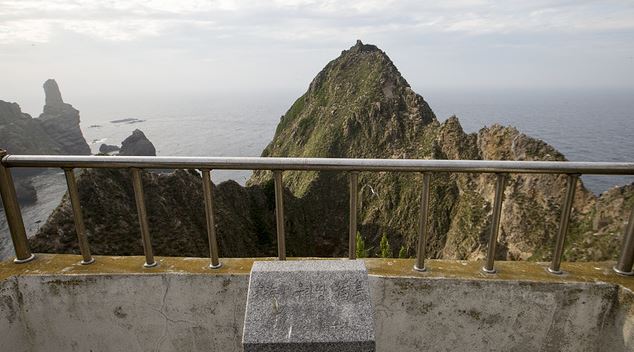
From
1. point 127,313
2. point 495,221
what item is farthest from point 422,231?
point 127,313

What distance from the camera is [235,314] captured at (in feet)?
9.44

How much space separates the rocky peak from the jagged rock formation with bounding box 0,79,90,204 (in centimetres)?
1014

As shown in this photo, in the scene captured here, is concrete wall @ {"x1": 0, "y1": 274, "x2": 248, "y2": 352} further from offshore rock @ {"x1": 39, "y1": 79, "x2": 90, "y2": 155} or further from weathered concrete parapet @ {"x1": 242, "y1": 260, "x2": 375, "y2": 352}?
offshore rock @ {"x1": 39, "y1": 79, "x2": 90, "y2": 155}

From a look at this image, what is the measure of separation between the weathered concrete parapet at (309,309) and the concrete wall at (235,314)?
116 centimetres

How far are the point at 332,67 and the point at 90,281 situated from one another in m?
73.0

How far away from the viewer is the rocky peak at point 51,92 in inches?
6555

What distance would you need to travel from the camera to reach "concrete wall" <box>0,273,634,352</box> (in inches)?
109

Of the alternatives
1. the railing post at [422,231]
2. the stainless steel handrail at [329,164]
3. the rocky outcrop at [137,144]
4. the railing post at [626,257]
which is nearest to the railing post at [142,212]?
the stainless steel handrail at [329,164]

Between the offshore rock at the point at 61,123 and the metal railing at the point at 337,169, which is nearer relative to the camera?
the metal railing at the point at 337,169

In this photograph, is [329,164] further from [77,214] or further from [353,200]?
[77,214]

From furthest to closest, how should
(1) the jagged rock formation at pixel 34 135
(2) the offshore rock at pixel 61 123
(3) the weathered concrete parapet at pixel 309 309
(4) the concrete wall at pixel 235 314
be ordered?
1. (2) the offshore rock at pixel 61 123
2. (1) the jagged rock formation at pixel 34 135
3. (4) the concrete wall at pixel 235 314
4. (3) the weathered concrete parapet at pixel 309 309

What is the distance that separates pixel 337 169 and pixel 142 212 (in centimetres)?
149

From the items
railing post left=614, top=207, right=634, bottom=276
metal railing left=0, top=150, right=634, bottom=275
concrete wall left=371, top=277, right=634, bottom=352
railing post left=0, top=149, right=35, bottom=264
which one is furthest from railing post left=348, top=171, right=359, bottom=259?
railing post left=0, top=149, right=35, bottom=264

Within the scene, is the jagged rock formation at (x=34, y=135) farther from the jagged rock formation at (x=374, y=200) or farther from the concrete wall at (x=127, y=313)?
the concrete wall at (x=127, y=313)
